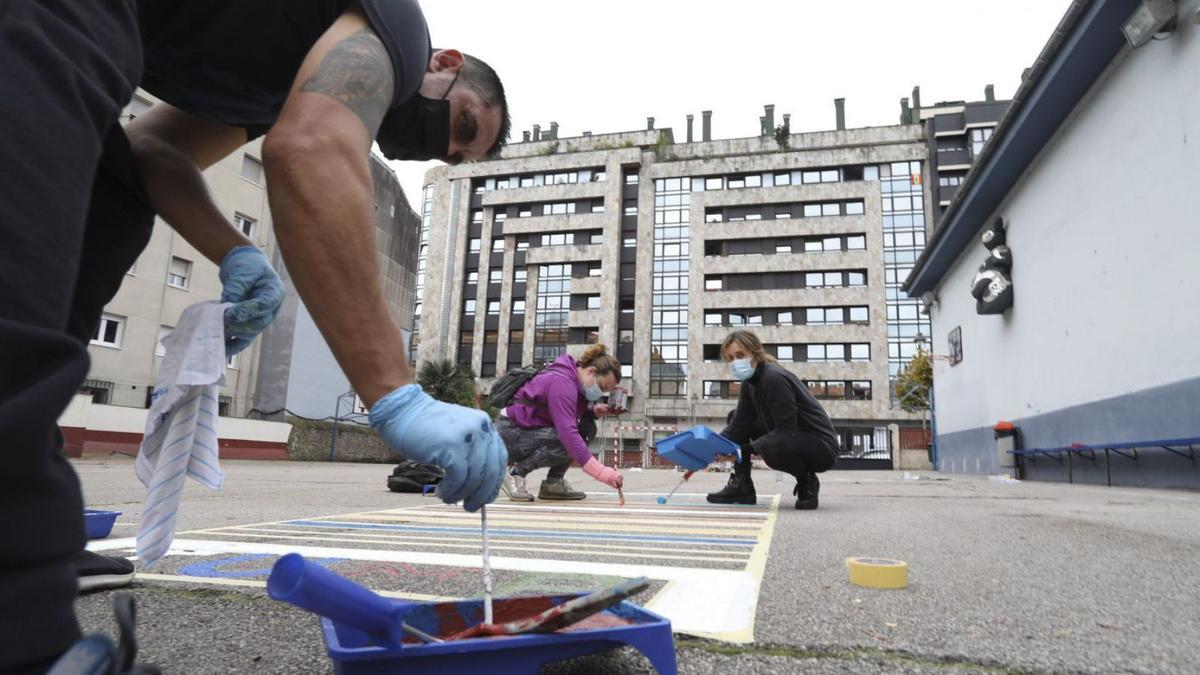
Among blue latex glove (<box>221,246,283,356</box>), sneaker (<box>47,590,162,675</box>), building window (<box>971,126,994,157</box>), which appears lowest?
sneaker (<box>47,590,162,675</box>)

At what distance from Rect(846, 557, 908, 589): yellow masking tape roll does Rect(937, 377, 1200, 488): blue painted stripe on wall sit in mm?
7374

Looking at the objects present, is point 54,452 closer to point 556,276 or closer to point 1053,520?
point 1053,520

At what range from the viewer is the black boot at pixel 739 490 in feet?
16.8

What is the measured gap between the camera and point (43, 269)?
0.64m

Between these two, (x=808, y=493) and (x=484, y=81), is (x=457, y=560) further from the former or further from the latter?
(x=808, y=493)

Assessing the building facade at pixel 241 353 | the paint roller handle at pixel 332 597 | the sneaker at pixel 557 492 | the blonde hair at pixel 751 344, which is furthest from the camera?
the building facade at pixel 241 353

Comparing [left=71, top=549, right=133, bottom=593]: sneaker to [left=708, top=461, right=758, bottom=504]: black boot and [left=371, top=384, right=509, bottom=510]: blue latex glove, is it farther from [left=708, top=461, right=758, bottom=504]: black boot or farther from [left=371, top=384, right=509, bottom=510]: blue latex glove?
[left=708, top=461, right=758, bottom=504]: black boot

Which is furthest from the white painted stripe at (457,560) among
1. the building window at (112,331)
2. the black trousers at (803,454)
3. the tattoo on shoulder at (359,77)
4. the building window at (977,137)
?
the building window at (977,137)

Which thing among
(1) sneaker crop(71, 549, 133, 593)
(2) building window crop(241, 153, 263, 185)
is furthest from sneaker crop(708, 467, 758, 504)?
(2) building window crop(241, 153, 263, 185)

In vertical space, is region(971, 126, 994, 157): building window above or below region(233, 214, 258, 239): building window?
above

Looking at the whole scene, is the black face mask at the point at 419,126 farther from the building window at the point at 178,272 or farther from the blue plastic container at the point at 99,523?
the building window at the point at 178,272

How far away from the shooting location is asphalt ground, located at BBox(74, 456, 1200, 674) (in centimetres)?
110

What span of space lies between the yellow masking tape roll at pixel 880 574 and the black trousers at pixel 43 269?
1.65 m

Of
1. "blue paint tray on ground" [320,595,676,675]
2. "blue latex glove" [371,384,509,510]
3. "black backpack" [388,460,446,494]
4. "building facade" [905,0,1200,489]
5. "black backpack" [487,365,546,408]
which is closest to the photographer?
"blue paint tray on ground" [320,595,676,675]
